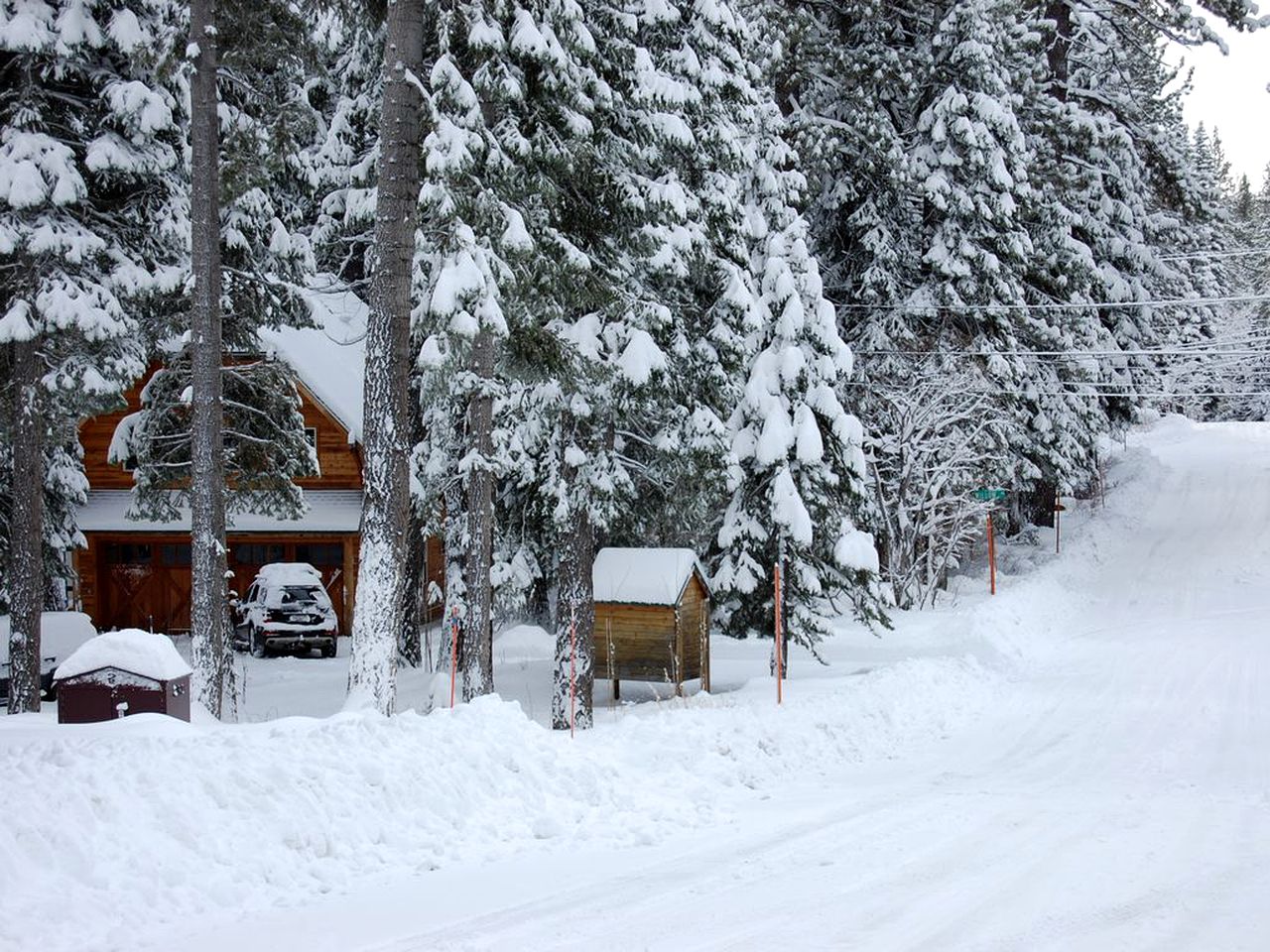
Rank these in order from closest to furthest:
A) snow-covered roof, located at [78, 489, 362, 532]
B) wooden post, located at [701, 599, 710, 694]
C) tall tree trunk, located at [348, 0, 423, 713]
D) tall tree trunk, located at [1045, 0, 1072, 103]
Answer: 1. tall tree trunk, located at [348, 0, 423, 713]
2. wooden post, located at [701, 599, 710, 694]
3. snow-covered roof, located at [78, 489, 362, 532]
4. tall tree trunk, located at [1045, 0, 1072, 103]

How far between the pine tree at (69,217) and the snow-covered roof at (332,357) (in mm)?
6402

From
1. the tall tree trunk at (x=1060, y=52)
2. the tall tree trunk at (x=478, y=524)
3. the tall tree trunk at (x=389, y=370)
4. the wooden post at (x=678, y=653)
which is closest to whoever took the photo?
the tall tree trunk at (x=389, y=370)

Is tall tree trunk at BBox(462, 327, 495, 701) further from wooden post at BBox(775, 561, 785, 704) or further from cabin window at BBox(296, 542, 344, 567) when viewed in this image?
cabin window at BBox(296, 542, 344, 567)

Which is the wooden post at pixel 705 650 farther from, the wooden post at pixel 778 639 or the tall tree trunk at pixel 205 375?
the tall tree trunk at pixel 205 375

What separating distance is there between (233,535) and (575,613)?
16.0 metres

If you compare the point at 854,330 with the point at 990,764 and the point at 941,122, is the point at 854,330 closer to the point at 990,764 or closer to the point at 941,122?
the point at 941,122

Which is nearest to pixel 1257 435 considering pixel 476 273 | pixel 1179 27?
pixel 1179 27

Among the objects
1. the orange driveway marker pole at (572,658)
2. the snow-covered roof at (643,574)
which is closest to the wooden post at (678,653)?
the snow-covered roof at (643,574)

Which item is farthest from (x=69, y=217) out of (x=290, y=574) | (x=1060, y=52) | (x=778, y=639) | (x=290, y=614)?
(x=1060, y=52)

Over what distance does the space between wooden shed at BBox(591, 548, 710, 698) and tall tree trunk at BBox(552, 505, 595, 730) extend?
3.20ft

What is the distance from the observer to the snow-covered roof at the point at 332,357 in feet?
90.4

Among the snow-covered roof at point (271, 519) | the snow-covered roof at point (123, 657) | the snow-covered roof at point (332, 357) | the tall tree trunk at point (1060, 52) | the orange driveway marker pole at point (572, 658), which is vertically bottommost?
the orange driveway marker pole at point (572, 658)

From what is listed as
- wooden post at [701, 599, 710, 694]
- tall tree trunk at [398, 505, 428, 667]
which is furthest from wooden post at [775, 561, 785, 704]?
tall tree trunk at [398, 505, 428, 667]

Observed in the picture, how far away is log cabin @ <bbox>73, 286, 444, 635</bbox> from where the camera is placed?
27.7 meters
